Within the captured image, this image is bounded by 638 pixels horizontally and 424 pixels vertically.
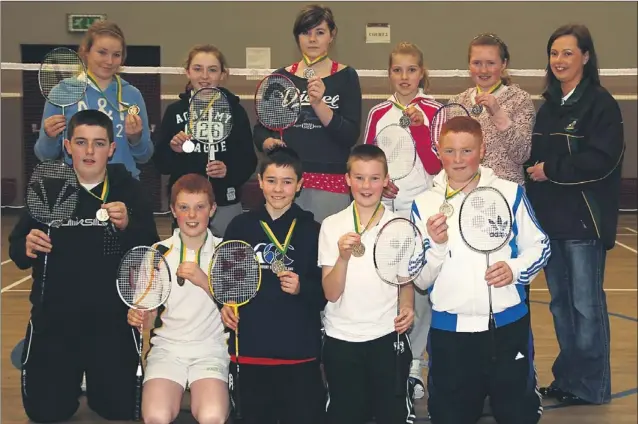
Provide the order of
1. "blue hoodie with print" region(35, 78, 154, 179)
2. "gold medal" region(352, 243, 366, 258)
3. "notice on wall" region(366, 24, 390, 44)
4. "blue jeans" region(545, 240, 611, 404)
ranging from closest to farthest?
"gold medal" region(352, 243, 366, 258) → "blue jeans" region(545, 240, 611, 404) → "blue hoodie with print" region(35, 78, 154, 179) → "notice on wall" region(366, 24, 390, 44)

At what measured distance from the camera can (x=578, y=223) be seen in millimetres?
4453

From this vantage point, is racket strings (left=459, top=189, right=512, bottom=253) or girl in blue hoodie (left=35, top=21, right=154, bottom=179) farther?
girl in blue hoodie (left=35, top=21, right=154, bottom=179)

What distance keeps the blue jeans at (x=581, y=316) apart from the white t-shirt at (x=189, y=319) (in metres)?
1.82

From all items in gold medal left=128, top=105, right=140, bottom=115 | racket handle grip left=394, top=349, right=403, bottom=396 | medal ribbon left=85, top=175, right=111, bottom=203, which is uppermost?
gold medal left=128, top=105, right=140, bottom=115

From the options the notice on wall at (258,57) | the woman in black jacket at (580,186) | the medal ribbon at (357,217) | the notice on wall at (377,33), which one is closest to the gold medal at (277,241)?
the medal ribbon at (357,217)

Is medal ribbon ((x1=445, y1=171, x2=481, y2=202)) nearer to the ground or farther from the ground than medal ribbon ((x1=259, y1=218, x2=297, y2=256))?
farther from the ground

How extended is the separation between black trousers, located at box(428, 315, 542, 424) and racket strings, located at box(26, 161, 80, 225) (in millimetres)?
1921

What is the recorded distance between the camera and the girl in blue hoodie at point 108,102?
468cm

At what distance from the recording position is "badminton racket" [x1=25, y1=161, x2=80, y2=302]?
167 inches

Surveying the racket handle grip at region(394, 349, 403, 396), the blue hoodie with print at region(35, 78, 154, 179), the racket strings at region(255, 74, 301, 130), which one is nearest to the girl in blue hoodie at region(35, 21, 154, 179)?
the blue hoodie with print at region(35, 78, 154, 179)

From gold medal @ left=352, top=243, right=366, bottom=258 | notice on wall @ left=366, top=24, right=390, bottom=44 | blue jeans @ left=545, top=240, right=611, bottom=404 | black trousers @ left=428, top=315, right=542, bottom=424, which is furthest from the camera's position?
notice on wall @ left=366, top=24, right=390, bottom=44

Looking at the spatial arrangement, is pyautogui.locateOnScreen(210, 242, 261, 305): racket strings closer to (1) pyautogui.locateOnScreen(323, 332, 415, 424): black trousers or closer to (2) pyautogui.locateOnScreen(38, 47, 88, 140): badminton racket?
(1) pyautogui.locateOnScreen(323, 332, 415, 424): black trousers

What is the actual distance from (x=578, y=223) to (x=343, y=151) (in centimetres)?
130

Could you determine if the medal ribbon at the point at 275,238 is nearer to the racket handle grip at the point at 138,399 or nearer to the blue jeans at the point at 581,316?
the racket handle grip at the point at 138,399
